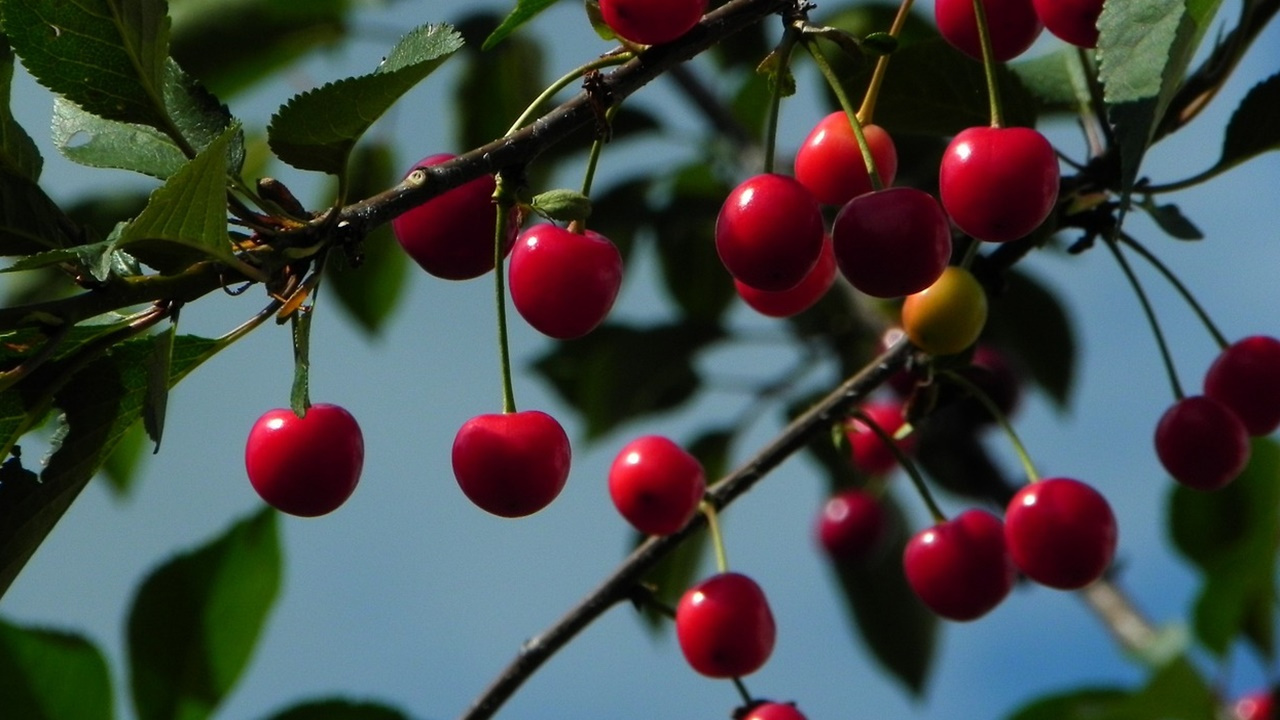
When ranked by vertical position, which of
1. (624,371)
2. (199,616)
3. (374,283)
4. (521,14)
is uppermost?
(374,283)

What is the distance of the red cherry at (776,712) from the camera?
1908 millimetres

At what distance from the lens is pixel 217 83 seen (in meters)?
4.14

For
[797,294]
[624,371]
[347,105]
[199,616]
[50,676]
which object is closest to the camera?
[347,105]

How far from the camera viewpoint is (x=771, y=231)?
1.49 m

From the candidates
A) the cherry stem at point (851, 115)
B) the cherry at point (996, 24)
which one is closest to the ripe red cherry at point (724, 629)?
the cherry stem at point (851, 115)

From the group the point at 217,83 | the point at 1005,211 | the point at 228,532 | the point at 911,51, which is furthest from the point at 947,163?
the point at 217,83

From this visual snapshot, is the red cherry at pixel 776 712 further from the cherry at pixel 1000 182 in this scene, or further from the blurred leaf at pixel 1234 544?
the blurred leaf at pixel 1234 544

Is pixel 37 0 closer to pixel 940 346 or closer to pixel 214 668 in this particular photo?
pixel 940 346

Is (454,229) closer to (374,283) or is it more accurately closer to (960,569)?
(960,569)

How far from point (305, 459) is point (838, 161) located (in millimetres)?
715

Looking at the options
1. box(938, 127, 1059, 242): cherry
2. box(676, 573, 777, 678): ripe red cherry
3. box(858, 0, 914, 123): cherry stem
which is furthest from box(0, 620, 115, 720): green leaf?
box(938, 127, 1059, 242): cherry

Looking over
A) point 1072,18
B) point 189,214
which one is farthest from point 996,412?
point 189,214

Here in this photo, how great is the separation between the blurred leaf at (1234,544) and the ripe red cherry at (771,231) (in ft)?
5.93

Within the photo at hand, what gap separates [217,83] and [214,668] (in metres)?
2.21
